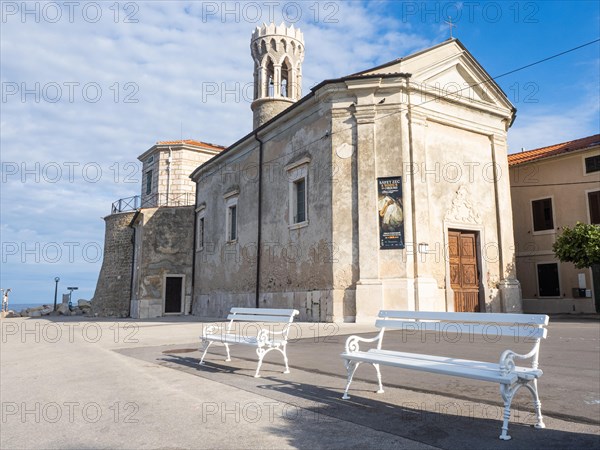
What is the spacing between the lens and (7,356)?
32.0ft

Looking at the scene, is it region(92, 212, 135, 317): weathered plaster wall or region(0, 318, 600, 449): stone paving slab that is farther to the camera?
region(92, 212, 135, 317): weathered plaster wall

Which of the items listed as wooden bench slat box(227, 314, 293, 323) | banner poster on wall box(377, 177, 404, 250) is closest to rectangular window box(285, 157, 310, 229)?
banner poster on wall box(377, 177, 404, 250)

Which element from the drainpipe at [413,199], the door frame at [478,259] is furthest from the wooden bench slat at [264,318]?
the door frame at [478,259]

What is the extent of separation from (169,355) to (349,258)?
800cm

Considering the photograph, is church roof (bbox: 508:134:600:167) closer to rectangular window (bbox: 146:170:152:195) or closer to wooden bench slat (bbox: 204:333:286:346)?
wooden bench slat (bbox: 204:333:286:346)

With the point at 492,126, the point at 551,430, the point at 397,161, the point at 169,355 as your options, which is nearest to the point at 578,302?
the point at 492,126

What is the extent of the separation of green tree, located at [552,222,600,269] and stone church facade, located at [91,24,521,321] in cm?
229

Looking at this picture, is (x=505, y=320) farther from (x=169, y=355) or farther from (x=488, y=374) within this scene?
(x=169, y=355)

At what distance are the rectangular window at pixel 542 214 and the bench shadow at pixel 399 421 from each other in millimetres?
20101

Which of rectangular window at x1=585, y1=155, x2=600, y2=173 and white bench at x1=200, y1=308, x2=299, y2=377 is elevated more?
rectangular window at x1=585, y1=155, x2=600, y2=173

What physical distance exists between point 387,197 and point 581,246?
325 inches

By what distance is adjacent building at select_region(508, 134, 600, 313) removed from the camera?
21.3 meters

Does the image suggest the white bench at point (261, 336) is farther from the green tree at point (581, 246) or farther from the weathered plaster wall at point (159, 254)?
the weathered plaster wall at point (159, 254)

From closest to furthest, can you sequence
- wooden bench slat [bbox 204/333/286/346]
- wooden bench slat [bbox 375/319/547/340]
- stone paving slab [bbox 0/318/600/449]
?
stone paving slab [bbox 0/318/600/449] → wooden bench slat [bbox 375/319/547/340] → wooden bench slat [bbox 204/333/286/346]
